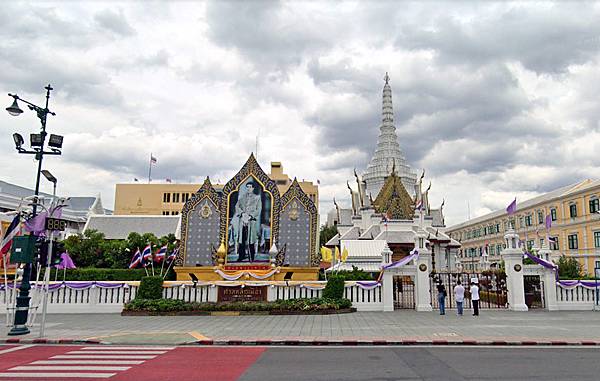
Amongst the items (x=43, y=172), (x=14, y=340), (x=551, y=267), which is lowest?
(x=14, y=340)

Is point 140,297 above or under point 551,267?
under

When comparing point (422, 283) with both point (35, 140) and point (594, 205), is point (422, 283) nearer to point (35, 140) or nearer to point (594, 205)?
point (35, 140)

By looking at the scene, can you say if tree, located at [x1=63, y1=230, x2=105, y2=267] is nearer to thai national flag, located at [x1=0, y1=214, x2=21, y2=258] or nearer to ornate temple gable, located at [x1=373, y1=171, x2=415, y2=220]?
thai national flag, located at [x1=0, y1=214, x2=21, y2=258]

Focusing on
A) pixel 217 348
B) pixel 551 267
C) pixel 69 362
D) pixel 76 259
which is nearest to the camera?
pixel 69 362

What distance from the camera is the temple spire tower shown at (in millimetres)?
66625

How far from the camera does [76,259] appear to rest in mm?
32938

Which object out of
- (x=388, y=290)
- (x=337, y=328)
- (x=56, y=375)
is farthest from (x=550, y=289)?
(x=56, y=375)

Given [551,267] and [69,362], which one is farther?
[551,267]

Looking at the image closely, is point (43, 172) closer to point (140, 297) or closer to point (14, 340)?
point (14, 340)

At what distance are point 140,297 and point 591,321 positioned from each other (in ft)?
63.0

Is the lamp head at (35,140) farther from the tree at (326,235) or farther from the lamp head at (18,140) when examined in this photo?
the tree at (326,235)

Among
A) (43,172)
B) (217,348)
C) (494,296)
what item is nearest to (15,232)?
(43,172)

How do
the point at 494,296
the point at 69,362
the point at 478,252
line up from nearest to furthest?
1. the point at 69,362
2. the point at 494,296
3. the point at 478,252

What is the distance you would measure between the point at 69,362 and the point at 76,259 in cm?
2527
